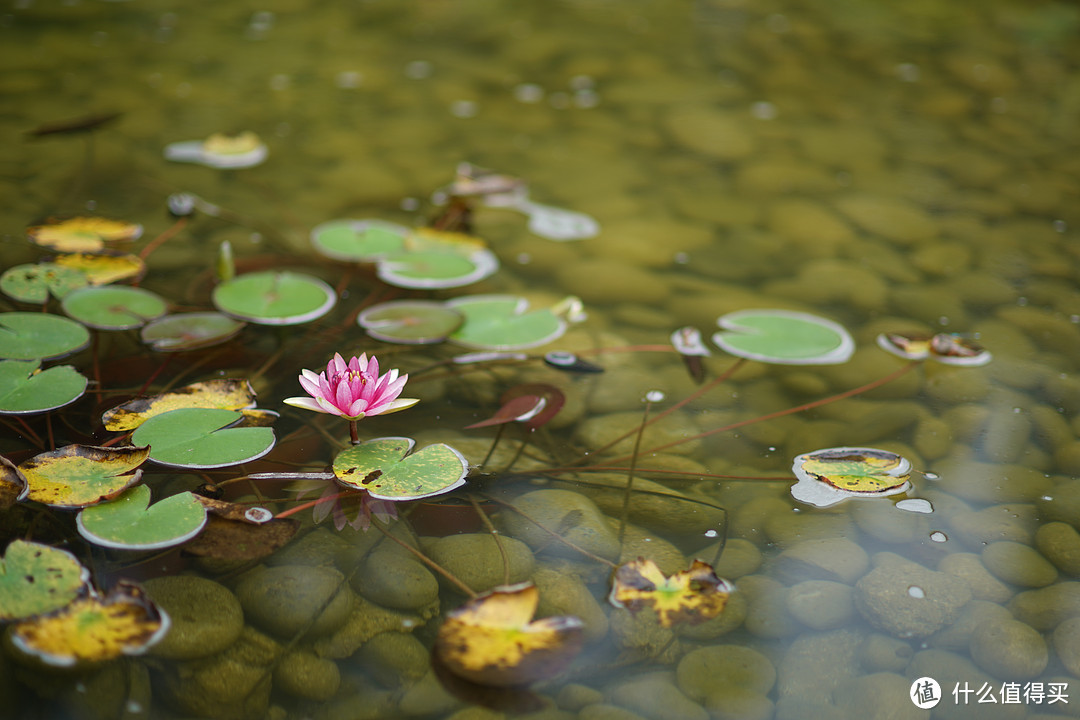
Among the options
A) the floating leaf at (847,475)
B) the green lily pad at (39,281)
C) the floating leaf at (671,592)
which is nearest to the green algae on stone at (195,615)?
the floating leaf at (671,592)

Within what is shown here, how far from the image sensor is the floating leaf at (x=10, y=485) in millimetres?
1076

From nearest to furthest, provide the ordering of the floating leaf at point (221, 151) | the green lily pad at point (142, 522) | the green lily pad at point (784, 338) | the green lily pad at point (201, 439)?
the green lily pad at point (142, 522) → the green lily pad at point (201, 439) → the green lily pad at point (784, 338) → the floating leaf at point (221, 151)

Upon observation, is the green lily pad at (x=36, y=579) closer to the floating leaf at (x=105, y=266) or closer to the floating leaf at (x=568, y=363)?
the floating leaf at (x=105, y=266)

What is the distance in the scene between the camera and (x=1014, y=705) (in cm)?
99

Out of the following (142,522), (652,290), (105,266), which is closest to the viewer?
Result: (142,522)

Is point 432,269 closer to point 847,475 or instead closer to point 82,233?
point 82,233

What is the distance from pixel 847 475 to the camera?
124 cm

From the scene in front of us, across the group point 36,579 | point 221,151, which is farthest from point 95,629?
point 221,151

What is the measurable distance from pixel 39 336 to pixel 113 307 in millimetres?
144

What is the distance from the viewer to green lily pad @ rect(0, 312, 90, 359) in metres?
1.31

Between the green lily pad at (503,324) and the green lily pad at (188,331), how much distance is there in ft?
1.38

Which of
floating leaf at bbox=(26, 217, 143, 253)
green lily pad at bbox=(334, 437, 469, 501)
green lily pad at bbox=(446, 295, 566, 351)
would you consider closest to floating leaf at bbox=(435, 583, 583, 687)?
green lily pad at bbox=(334, 437, 469, 501)

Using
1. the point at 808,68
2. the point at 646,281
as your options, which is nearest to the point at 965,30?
the point at 808,68

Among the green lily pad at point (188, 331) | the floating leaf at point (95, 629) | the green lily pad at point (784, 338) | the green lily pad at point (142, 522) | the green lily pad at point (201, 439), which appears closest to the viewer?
the floating leaf at point (95, 629)
